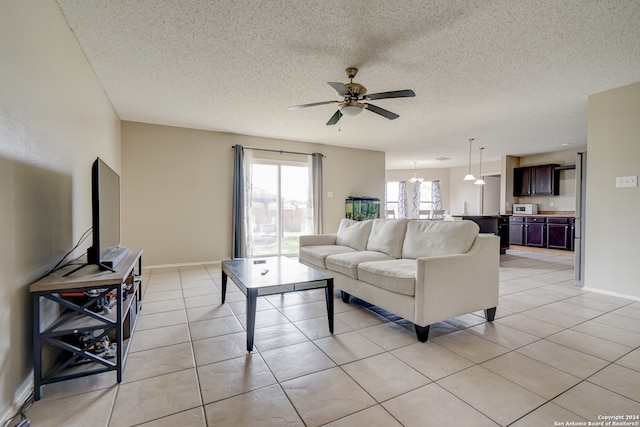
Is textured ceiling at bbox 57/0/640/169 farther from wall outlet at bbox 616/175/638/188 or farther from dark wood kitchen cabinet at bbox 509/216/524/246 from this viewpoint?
dark wood kitchen cabinet at bbox 509/216/524/246

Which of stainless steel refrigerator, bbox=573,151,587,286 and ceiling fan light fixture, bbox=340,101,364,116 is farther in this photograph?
stainless steel refrigerator, bbox=573,151,587,286

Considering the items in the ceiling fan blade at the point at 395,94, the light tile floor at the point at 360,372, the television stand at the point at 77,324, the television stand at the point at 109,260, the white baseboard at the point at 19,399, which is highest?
the ceiling fan blade at the point at 395,94

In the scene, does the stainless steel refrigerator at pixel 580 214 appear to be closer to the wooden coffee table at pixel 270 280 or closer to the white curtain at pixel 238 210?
the wooden coffee table at pixel 270 280

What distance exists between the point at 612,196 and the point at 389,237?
2732 mm

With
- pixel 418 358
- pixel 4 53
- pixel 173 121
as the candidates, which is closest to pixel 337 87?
pixel 4 53

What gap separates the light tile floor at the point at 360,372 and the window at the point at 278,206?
2.91 metres

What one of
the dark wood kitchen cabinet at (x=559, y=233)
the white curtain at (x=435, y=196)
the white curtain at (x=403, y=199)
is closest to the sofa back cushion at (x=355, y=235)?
the dark wood kitchen cabinet at (x=559, y=233)

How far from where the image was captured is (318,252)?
361 cm

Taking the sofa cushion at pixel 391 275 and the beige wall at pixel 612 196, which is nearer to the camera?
the sofa cushion at pixel 391 275

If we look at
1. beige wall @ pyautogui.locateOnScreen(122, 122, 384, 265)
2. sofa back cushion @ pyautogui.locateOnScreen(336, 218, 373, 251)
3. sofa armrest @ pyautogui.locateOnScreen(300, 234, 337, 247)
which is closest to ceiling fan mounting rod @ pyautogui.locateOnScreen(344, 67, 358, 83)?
sofa back cushion @ pyautogui.locateOnScreen(336, 218, 373, 251)

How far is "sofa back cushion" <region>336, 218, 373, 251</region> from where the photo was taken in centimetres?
381

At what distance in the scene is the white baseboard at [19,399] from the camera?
136 centimetres

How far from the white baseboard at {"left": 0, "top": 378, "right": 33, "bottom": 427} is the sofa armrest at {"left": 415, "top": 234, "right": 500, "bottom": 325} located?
2375 millimetres

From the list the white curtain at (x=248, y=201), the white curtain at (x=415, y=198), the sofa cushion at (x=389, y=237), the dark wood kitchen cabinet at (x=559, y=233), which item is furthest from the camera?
the white curtain at (x=415, y=198)
